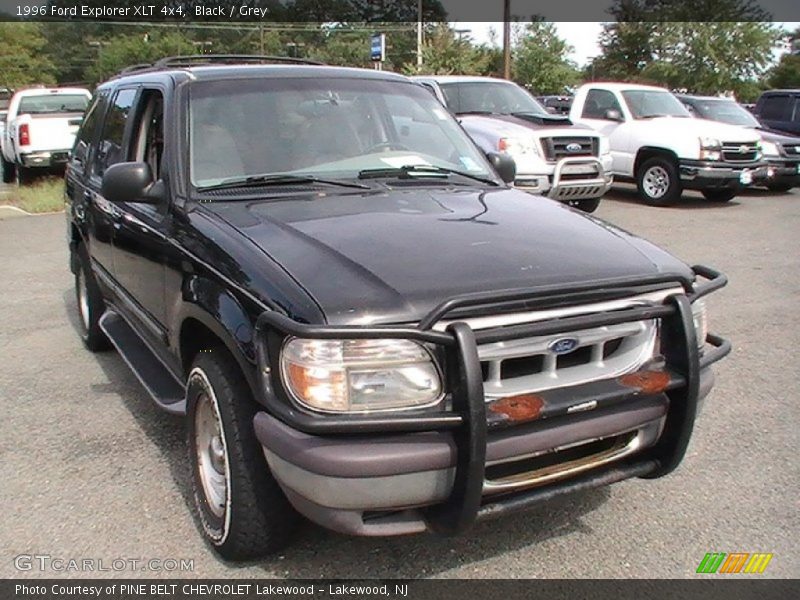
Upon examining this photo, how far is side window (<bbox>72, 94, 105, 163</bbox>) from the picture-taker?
5270 millimetres

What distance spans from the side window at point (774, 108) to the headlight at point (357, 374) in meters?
15.9

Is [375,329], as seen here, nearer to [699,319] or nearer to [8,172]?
[699,319]

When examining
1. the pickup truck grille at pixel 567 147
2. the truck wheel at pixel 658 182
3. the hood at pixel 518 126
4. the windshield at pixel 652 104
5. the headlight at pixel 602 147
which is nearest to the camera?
the pickup truck grille at pixel 567 147

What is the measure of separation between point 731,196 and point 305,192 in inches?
467

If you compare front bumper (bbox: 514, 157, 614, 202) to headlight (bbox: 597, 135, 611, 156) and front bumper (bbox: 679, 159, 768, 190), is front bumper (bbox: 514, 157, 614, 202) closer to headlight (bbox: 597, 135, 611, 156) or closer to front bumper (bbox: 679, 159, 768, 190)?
headlight (bbox: 597, 135, 611, 156)

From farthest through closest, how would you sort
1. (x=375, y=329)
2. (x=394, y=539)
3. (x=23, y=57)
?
(x=23, y=57) < (x=394, y=539) < (x=375, y=329)

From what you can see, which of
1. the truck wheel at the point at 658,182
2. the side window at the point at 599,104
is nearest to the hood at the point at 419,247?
the truck wheel at the point at 658,182

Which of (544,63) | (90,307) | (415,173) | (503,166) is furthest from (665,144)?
(544,63)

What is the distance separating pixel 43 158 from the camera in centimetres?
1405

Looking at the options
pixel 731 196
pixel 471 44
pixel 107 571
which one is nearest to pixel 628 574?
pixel 107 571

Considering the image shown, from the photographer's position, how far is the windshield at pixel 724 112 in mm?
14508

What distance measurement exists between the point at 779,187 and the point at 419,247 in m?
14.1

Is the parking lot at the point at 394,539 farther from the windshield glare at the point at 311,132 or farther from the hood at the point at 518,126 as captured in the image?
the hood at the point at 518,126

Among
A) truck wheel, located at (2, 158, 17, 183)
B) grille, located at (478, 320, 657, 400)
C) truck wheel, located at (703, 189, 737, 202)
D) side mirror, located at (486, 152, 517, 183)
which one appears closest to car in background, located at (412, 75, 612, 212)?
truck wheel, located at (703, 189, 737, 202)
